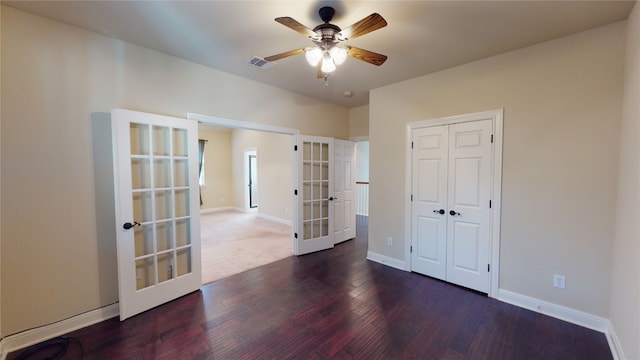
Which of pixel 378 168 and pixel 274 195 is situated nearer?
pixel 378 168

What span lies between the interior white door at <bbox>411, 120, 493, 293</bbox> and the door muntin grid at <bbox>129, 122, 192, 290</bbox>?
3.07 metres

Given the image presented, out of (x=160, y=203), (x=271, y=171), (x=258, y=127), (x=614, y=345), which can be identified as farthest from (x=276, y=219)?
(x=614, y=345)

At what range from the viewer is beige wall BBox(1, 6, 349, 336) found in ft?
6.77

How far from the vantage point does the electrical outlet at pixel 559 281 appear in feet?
8.13

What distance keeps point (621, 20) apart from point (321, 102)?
357 cm

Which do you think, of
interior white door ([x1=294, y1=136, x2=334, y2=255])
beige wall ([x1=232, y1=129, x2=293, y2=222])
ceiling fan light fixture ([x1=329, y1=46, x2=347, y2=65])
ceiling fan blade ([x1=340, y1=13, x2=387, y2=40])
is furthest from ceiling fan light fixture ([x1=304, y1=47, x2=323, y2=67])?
beige wall ([x1=232, y1=129, x2=293, y2=222])

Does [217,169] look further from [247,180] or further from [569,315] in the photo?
[569,315]

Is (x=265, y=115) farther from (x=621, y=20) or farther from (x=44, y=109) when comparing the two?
(x=621, y=20)

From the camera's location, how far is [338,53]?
6.75 ft

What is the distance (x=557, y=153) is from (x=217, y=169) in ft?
28.4

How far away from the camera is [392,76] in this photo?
345cm

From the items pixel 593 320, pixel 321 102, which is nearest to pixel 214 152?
pixel 321 102

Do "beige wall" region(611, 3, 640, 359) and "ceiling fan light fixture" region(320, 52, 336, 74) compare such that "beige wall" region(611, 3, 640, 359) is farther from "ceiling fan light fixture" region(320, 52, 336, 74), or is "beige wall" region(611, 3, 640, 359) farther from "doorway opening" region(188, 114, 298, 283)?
"doorway opening" region(188, 114, 298, 283)

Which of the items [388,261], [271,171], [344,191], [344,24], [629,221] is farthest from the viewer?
[271,171]
